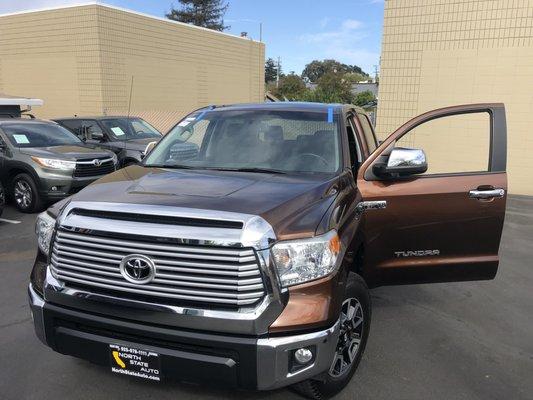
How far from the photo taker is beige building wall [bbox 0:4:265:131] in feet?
62.5

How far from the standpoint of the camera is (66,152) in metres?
8.97

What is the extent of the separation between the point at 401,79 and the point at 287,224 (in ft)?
34.0

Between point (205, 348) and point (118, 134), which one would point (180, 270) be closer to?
point (205, 348)

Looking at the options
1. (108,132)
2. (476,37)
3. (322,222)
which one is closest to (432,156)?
(476,37)

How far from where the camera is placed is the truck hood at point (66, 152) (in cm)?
877

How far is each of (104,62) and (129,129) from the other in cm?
Answer: 842

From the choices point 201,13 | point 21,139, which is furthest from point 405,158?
point 201,13

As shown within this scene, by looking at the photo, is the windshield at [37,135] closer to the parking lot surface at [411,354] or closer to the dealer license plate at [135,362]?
the parking lot surface at [411,354]

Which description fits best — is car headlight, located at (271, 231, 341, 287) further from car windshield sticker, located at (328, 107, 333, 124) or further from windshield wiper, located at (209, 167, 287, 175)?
car windshield sticker, located at (328, 107, 333, 124)

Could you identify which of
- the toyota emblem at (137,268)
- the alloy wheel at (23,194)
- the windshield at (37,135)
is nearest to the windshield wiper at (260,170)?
the toyota emblem at (137,268)

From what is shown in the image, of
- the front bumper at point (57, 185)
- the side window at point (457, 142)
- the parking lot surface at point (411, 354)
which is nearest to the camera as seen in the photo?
the parking lot surface at point (411, 354)

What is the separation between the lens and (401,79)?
39.3 ft

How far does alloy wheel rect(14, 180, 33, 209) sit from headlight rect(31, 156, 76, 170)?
1.53ft

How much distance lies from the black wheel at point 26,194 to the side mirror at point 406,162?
6.88 metres
